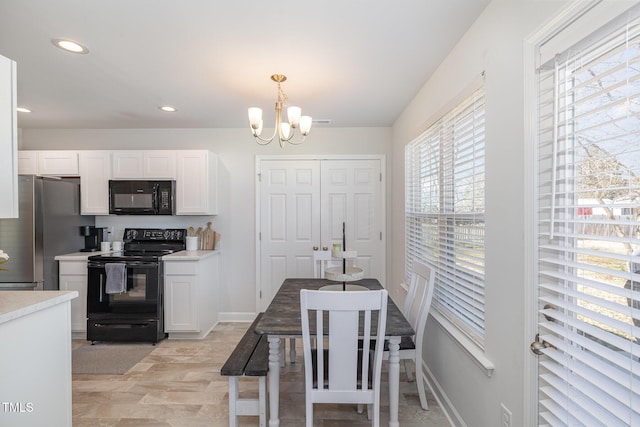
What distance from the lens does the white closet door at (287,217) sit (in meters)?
4.11

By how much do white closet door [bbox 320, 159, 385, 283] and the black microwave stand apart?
6.18ft

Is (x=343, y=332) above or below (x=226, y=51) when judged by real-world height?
below

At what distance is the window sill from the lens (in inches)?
65.7

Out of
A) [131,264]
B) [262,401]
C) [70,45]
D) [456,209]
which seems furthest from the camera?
[131,264]

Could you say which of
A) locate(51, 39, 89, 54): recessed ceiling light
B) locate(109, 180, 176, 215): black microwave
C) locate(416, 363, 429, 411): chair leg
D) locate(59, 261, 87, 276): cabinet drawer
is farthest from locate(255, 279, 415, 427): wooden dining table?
locate(59, 261, 87, 276): cabinet drawer

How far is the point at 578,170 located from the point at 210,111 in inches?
127

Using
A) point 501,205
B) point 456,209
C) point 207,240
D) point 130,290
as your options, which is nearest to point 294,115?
point 456,209

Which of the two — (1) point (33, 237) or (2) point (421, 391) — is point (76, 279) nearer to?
(1) point (33, 237)

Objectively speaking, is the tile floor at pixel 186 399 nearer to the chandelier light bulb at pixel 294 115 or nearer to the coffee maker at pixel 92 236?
the coffee maker at pixel 92 236

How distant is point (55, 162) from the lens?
3.79 meters

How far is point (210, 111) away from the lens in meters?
3.43

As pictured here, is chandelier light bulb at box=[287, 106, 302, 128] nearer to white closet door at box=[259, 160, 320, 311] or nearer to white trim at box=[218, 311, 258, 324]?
white closet door at box=[259, 160, 320, 311]

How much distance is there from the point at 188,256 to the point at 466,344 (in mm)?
2831

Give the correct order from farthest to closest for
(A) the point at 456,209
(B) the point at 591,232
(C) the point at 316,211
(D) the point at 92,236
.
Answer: (C) the point at 316,211
(D) the point at 92,236
(A) the point at 456,209
(B) the point at 591,232
